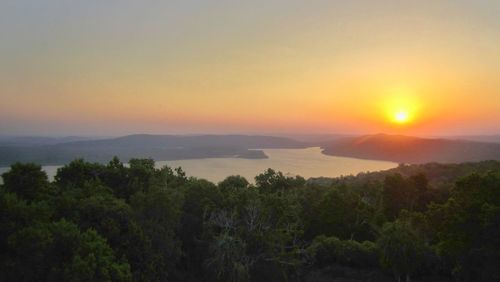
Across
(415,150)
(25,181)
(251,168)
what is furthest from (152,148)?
(25,181)

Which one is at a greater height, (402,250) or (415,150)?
(415,150)

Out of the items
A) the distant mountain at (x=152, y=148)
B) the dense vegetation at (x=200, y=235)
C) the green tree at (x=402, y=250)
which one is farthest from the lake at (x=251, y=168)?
the green tree at (x=402, y=250)

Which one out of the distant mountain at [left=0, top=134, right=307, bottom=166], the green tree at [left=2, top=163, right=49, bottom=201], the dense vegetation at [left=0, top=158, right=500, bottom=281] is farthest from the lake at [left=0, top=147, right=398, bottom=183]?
the green tree at [left=2, top=163, right=49, bottom=201]

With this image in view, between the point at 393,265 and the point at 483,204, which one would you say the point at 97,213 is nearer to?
the point at 393,265

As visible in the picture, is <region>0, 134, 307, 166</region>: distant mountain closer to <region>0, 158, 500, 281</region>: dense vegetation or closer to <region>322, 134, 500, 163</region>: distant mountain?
<region>322, 134, 500, 163</region>: distant mountain

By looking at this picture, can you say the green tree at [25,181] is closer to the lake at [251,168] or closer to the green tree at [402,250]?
the green tree at [402,250]

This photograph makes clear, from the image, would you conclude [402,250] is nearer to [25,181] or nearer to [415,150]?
[25,181]
